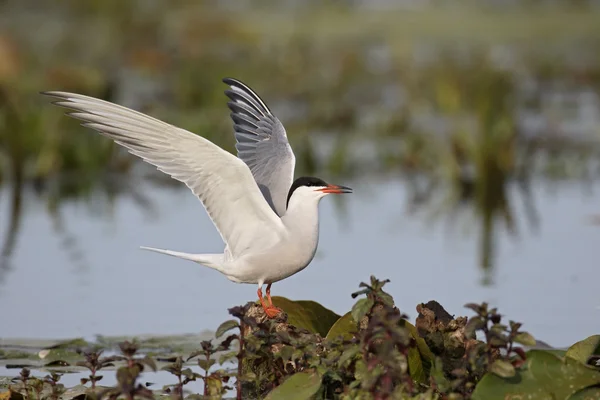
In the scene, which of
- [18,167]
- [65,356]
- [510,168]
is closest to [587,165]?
[510,168]

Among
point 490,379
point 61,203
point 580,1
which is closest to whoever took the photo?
point 490,379

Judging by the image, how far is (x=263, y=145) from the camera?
6.98m

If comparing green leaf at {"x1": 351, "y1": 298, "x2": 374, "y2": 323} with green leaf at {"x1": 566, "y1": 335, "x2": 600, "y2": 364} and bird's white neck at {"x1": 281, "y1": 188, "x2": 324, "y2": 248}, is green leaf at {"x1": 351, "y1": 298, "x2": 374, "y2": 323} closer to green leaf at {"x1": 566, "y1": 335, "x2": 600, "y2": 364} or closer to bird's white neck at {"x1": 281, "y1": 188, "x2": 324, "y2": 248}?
green leaf at {"x1": 566, "y1": 335, "x2": 600, "y2": 364}

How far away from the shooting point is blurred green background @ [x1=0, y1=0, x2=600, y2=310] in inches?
457

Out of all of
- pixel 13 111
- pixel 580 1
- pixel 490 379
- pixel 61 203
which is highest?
pixel 580 1

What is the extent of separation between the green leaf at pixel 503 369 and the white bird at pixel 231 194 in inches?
60.2

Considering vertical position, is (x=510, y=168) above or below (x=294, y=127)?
below

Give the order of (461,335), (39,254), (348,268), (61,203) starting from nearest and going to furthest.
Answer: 1. (461,335)
2. (348,268)
3. (39,254)
4. (61,203)

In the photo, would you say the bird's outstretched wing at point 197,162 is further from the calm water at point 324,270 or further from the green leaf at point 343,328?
the calm water at point 324,270

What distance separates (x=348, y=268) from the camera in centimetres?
870

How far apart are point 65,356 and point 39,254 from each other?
3.15 metres

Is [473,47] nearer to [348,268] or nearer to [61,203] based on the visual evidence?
[61,203]

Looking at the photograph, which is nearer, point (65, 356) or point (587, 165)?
point (65, 356)

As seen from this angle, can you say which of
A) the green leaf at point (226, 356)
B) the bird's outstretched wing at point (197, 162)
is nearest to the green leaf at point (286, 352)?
the green leaf at point (226, 356)
